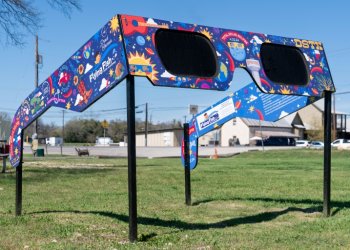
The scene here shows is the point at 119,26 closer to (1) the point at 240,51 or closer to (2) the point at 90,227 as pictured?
(1) the point at 240,51

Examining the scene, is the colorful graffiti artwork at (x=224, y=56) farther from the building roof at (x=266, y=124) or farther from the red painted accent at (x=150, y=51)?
the building roof at (x=266, y=124)

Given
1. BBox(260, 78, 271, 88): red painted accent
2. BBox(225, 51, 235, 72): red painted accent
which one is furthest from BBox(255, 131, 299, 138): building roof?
BBox(225, 51, 235, 72): red painted accent

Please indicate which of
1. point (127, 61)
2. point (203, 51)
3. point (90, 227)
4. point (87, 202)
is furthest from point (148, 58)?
point (87, 202)

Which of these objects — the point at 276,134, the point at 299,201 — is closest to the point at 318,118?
the point at 276,134

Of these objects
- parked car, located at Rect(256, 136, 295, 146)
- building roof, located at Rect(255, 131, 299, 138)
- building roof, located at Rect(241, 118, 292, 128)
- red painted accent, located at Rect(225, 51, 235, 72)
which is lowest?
parked car, located at Rect(256, 136, 295, 146)

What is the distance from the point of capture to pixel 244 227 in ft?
23.3

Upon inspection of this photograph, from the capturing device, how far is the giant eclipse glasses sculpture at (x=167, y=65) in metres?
6.19

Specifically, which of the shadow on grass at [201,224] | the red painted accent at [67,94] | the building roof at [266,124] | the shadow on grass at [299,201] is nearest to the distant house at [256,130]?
the building roof at [266,124]

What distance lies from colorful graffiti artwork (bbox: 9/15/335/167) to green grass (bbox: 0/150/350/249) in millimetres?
1660

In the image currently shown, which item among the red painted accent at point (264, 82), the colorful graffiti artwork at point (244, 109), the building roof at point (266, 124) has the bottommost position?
the colorful graffiti artwork at point (244, 109)

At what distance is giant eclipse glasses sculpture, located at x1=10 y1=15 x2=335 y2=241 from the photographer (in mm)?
6191

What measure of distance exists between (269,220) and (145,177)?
8.51 metres

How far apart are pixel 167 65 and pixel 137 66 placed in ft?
1.64

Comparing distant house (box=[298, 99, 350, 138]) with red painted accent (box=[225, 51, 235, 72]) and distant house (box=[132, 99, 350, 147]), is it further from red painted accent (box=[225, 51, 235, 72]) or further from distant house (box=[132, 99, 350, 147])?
red painted accent (box=[225, 51, 235, 72])
